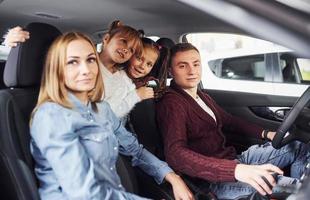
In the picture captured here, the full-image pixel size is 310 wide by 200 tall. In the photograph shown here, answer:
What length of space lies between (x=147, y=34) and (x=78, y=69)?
1.51 meters

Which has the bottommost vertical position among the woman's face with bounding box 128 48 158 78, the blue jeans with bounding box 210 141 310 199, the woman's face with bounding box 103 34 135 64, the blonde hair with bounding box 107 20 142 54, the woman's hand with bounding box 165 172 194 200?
the woman's hand with bounding box 165 172 194 200

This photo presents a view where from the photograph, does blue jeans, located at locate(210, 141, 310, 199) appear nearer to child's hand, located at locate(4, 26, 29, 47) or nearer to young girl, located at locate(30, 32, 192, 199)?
young girl, located at locate(30, 32, 192, 199)

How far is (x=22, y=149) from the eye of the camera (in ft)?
5.15

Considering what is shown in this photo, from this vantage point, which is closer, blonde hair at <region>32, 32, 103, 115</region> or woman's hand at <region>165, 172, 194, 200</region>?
blonde hair at <region>32, 32, 103, 115</region>

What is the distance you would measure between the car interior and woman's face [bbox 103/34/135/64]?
294 millimetres

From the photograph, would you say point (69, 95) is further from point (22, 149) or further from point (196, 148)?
point (196, 148)

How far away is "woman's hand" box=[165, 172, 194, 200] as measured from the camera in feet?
6.04

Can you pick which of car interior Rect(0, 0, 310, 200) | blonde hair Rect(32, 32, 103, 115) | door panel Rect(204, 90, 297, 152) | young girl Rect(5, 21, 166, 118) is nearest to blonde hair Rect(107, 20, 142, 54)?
young girl Rect(5, 21, 166, 118)

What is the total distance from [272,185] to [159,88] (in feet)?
3.55

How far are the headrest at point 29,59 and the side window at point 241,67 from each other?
2.53 m

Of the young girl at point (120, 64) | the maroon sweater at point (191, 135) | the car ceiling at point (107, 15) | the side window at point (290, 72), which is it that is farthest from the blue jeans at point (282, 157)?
the side window at point (290, 72)

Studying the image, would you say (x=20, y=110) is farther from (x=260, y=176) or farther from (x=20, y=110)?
(x=260, y=176)

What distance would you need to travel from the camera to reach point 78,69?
1.61 m

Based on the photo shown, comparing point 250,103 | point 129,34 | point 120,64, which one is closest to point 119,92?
point 120,64
